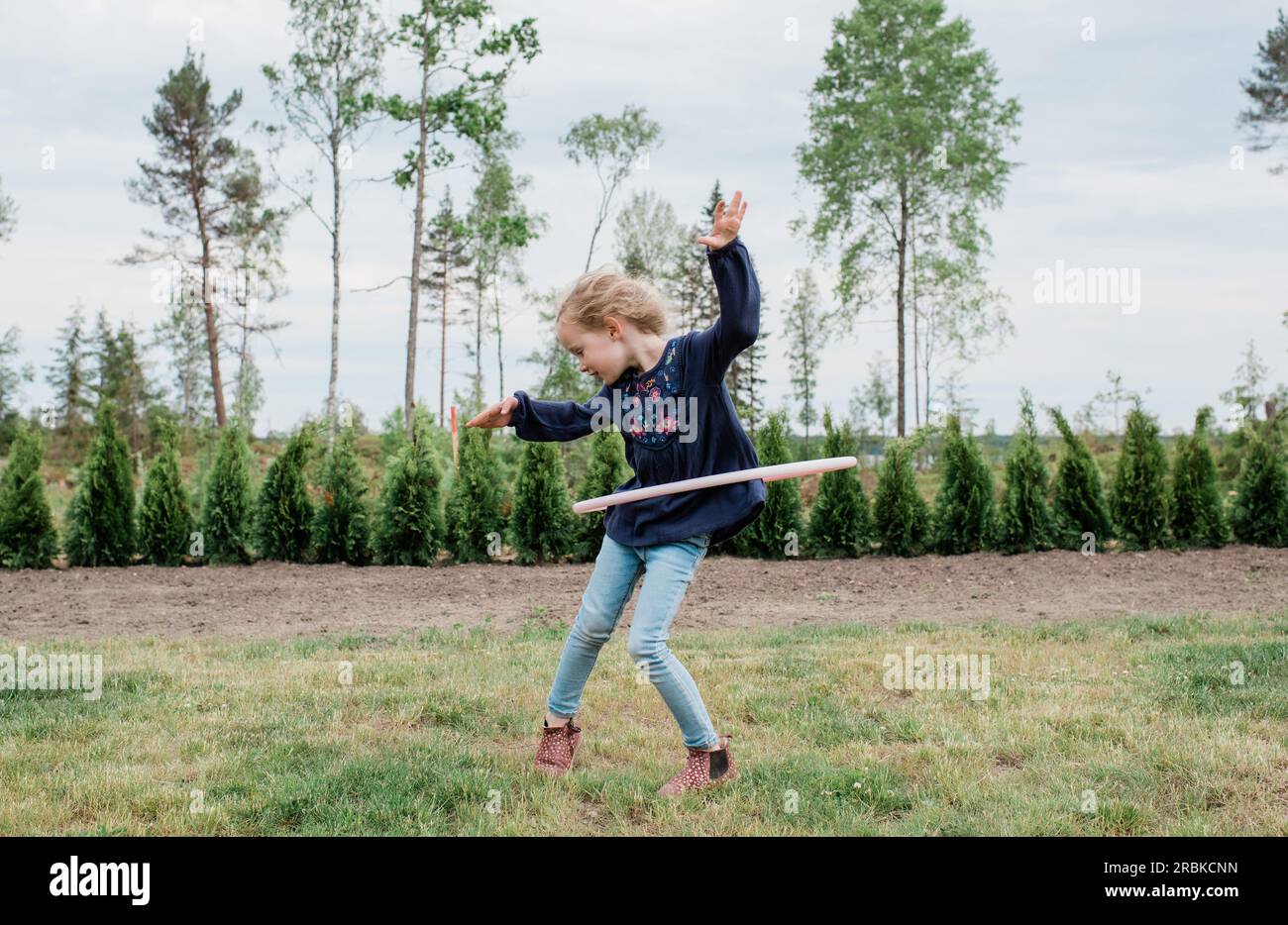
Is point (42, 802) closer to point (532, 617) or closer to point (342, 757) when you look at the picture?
point (342, 757)

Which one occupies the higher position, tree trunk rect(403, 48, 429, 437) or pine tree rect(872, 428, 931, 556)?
tree trunk rect(403, 48, 429, 437)

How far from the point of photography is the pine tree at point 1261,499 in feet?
37.0

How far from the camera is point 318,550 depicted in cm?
1117

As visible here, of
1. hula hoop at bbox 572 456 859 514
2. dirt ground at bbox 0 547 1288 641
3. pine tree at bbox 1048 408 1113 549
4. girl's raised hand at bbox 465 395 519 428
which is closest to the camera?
hula hoop at bbox 572 456 859 514

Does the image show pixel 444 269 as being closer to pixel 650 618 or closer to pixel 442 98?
pixel 442 98

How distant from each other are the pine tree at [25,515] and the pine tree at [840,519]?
848 centimetres

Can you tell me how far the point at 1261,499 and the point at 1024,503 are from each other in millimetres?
2810

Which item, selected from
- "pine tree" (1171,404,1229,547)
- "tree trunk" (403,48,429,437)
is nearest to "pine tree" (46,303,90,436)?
"tree trunk" (403,48,429,437)

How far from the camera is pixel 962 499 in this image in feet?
37.2

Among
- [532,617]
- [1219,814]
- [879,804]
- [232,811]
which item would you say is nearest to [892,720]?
[879,804]

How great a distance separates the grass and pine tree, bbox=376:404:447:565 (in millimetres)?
4632

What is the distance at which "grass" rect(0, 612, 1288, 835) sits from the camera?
340 centimetres

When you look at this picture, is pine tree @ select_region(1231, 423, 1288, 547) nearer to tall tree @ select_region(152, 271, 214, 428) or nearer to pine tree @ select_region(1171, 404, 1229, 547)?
pine tree @ select_region(1171, 404, 1229, 547)

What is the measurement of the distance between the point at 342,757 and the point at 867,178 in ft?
74.0
